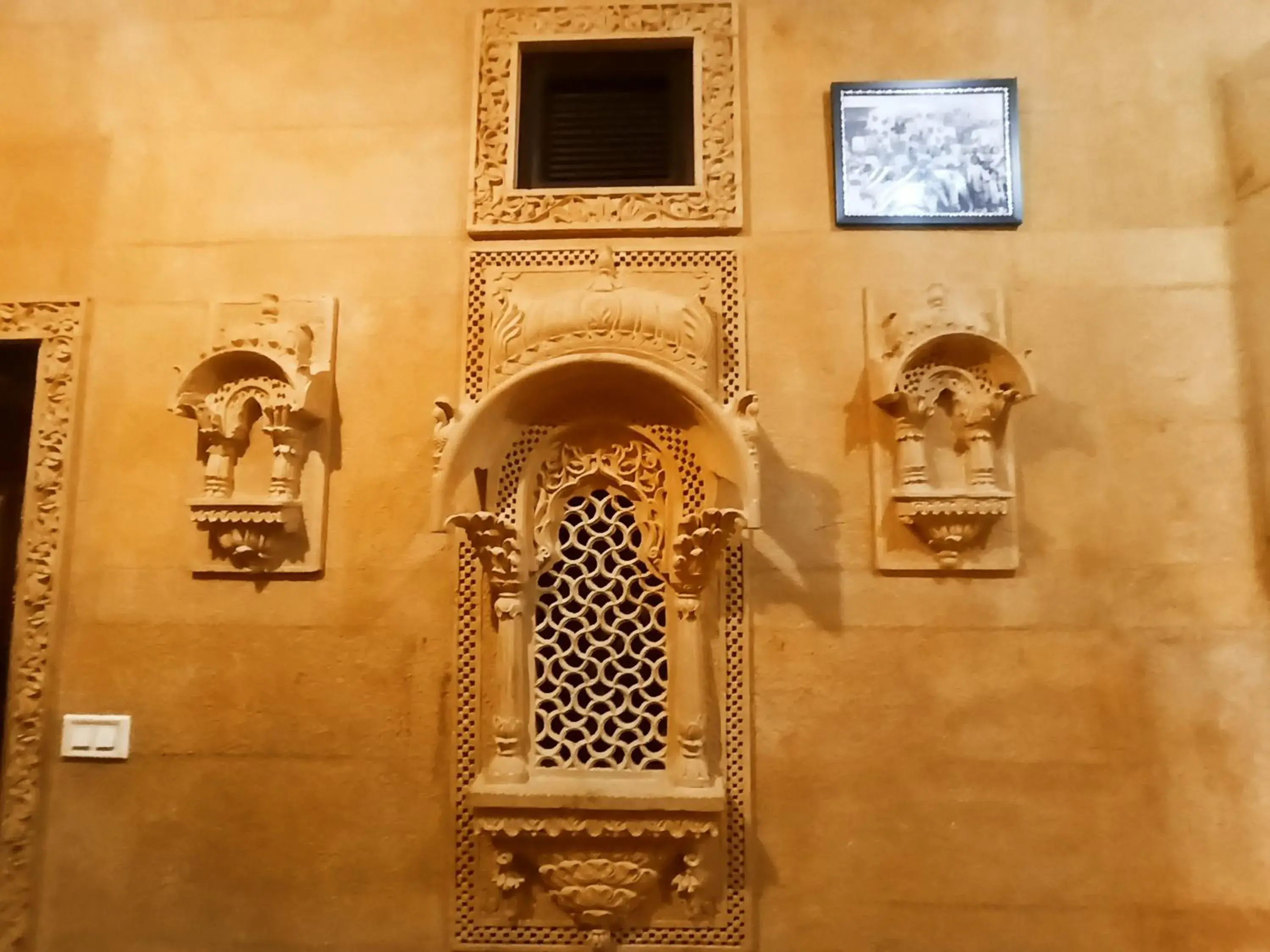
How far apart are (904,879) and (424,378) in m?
1.48

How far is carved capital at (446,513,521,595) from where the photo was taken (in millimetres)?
1661

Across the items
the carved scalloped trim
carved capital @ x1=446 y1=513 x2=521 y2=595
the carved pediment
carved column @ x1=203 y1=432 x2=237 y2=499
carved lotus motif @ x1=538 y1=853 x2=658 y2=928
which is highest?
the carved pediment

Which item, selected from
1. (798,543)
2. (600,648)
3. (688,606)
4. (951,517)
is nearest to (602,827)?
(600,648)

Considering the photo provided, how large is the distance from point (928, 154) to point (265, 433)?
64.4 inches

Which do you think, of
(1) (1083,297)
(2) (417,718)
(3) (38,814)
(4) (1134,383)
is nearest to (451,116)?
(2) (417,718)

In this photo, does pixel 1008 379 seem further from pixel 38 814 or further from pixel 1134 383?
pixel 38 814

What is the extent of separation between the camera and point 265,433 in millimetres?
1857

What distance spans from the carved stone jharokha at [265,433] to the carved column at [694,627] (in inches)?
31.7

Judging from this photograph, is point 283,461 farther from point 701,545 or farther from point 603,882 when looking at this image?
point 603,882

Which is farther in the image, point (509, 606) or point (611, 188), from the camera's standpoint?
point (611, 188)

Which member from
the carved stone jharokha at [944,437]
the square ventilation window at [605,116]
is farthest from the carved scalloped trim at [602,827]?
the square ventilation window at [605,116]

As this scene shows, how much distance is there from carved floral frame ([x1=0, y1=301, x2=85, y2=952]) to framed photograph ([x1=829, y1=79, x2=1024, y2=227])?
1.83 meters

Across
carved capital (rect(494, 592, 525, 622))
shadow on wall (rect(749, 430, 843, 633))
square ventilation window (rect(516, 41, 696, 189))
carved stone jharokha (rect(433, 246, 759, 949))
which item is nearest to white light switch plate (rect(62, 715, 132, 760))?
carved stone jharokha (rect(433, 246, 759, 949))

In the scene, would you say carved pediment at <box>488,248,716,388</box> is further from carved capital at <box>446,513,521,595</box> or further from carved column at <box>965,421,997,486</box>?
carved column at <box>965,421,997,486</box>
